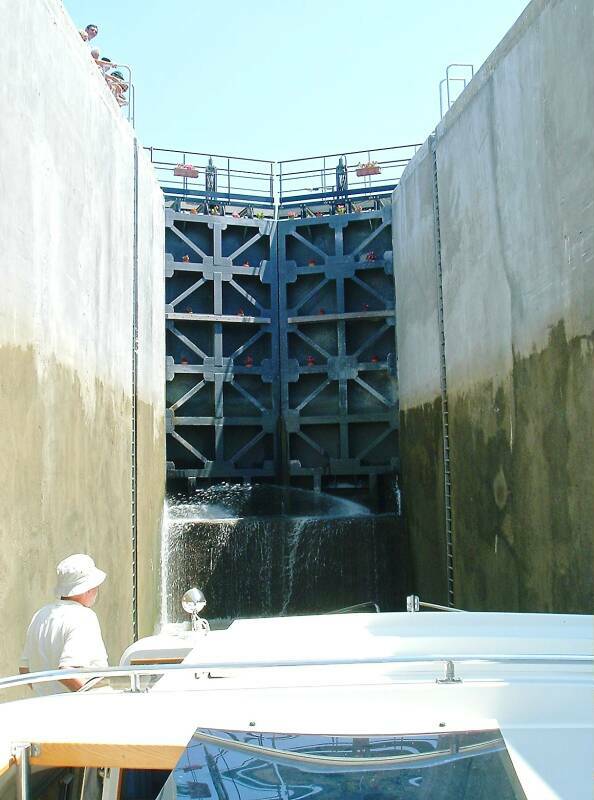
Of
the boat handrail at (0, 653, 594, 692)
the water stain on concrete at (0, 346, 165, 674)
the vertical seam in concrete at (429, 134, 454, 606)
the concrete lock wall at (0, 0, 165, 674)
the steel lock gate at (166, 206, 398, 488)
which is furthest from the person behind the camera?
the steel lock gate at (166, 206, 398, 488)

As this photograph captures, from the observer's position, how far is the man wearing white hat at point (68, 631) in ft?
9.19

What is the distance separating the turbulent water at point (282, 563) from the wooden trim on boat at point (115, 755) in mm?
7169

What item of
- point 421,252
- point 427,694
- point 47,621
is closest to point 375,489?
point 421,252

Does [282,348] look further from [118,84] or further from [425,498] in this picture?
[118,84]

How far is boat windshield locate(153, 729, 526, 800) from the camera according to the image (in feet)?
4.66

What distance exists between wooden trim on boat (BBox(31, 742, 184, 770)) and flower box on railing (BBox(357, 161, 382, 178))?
34.2 ft

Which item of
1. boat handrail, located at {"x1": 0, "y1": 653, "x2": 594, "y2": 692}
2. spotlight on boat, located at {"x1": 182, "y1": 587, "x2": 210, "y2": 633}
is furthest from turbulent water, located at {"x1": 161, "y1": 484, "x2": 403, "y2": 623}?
boat handrail, located at {"x1": 0, "y1": 653, "x2": 594, "y2": 692}

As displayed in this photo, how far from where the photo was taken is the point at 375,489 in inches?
385

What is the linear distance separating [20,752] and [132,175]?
7.03m

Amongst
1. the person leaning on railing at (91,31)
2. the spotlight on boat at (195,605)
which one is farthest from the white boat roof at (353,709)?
the person leaning on railing at (91,31)

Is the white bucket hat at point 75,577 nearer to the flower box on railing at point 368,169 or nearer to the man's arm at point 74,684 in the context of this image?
the man's arm at point 74,684

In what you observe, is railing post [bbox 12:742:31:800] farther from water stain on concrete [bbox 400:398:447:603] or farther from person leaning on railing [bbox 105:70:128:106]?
person leaning on railing [bbox 105:70:128:106]

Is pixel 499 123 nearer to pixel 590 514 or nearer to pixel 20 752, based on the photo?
pixel 590 514

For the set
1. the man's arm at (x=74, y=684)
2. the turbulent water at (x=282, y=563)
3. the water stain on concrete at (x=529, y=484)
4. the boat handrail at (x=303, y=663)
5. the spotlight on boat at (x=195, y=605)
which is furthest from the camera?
the turbulent water at (x=282, y=563)
